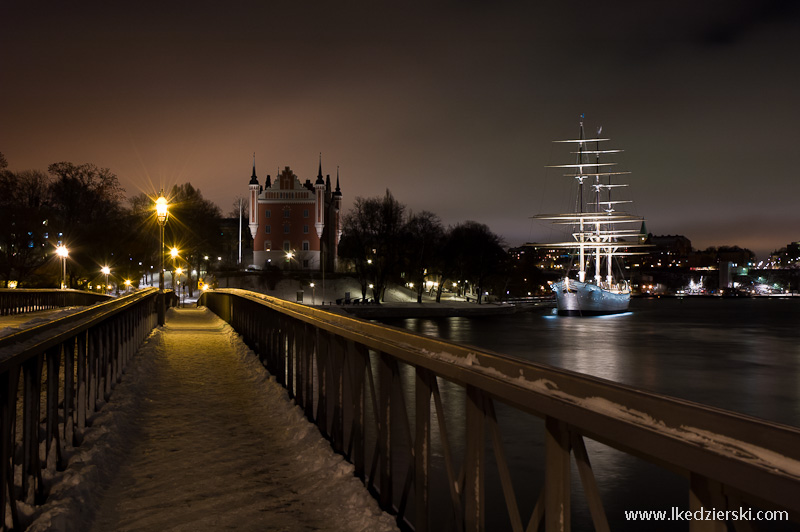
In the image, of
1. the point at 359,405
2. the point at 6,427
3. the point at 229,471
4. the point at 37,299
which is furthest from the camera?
the point at 37,299

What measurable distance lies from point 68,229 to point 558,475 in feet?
230

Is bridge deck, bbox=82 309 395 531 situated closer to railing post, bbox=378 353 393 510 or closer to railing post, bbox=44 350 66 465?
railing post, bbox=378 353 393 510

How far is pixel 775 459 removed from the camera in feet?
6.18

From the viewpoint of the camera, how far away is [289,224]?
100812 mm

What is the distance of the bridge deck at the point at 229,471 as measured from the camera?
5.16 meters

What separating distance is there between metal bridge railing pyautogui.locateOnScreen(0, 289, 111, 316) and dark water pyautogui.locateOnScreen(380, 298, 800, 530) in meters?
21.6

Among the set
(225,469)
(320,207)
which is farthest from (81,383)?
(320,207)

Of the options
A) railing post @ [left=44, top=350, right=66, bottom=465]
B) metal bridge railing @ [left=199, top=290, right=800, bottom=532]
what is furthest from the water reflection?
railing post @ [left=44, top=350, right=66, bottom=465]

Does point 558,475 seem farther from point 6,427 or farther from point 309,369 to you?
point 309,369

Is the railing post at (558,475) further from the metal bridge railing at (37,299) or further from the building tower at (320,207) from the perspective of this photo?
the building tower at (320,207)

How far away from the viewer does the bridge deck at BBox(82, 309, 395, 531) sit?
5.16 metres

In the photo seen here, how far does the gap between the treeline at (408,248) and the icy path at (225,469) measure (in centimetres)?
7729

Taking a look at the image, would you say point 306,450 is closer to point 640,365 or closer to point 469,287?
point 640,365

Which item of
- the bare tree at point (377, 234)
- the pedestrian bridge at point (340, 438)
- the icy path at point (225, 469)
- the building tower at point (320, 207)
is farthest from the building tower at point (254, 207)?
the icy path at point (225, 469)
